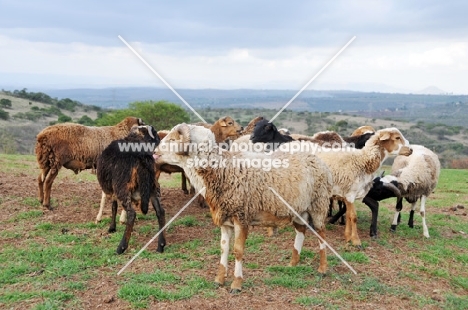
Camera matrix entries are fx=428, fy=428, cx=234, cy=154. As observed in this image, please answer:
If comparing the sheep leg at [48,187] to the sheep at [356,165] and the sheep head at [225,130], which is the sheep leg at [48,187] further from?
the sheep at [356,165]

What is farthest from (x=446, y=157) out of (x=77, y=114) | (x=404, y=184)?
(x=77, y=114)

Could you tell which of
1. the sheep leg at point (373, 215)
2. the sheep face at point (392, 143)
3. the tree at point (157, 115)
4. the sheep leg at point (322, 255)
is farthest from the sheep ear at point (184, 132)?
the tree at point (157, 115)

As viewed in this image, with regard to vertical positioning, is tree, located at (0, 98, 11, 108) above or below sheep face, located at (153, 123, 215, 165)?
below

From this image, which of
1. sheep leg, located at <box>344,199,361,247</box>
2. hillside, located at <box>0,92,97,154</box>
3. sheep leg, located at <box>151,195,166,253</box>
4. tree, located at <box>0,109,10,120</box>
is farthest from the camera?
tree, located at <box>0,109,10,120</box>

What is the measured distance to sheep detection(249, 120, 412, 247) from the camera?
9078 mm

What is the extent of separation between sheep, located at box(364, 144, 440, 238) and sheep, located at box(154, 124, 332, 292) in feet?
11.1

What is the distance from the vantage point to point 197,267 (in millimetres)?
7371

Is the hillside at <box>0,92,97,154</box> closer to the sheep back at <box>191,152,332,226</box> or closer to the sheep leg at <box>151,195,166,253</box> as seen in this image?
the sheep leg at <box>151,195,166,253</box>

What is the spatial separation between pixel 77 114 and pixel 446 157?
48.9 metres

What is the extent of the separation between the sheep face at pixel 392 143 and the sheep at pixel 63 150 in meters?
6.86

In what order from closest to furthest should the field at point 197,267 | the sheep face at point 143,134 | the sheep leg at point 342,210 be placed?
1. the field at point 197,267
2. the sheep face at point 143,134
3. the sheep leg at point 342,210

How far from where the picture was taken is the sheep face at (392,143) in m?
9.44

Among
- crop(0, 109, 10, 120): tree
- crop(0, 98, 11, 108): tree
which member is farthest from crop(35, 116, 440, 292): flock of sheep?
crop(0, 98, 11, 108): tree

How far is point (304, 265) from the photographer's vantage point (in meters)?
7.54
